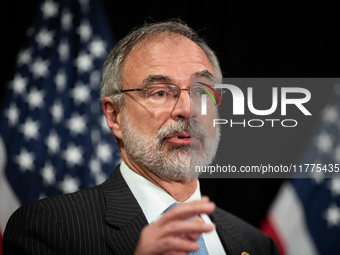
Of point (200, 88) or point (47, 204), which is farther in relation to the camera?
point (200, 88)

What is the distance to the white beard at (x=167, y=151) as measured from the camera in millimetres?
1755

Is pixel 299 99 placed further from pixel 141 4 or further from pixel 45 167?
pixel 45 167

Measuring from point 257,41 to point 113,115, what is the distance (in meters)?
1.55

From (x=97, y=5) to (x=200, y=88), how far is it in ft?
4.92

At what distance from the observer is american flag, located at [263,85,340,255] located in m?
2.70

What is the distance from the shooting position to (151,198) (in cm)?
172

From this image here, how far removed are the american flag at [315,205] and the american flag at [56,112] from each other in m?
1.48

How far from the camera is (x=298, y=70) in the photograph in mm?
2875

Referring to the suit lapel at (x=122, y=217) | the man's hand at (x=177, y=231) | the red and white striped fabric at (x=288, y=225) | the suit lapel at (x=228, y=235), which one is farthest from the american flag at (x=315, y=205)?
the man's hand at (x=177, y=231)

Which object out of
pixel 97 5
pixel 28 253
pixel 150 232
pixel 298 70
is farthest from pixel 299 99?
pixel 28 253

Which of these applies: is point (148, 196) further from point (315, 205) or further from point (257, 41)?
point (257, 41)

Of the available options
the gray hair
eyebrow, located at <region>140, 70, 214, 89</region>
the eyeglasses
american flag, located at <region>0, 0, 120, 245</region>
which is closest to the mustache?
the eyeglasses

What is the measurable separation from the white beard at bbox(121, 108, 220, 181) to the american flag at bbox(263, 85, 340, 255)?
130cm

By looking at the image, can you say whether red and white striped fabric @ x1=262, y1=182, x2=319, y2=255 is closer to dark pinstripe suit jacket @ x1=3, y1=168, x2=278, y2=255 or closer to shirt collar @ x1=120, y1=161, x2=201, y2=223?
shirt collar @ x1=120, y1=161, x2=201, y2=223
